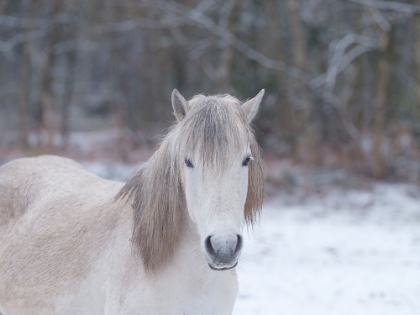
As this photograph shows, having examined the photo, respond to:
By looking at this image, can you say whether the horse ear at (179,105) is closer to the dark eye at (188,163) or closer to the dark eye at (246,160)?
the dark eye at (188,163)

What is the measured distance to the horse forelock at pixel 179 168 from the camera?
2.46 meters

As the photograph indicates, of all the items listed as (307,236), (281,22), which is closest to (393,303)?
(307,236)

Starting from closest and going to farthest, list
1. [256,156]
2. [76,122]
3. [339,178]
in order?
[256,156], [339,178], [76,122]

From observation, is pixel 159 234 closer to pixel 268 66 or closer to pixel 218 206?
pixel 218 206

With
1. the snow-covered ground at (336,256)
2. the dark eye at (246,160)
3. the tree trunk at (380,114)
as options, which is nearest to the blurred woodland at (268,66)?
the tree trunk at (380,114)

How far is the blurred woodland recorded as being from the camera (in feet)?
34.2

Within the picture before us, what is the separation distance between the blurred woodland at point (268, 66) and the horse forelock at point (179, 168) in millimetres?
7520

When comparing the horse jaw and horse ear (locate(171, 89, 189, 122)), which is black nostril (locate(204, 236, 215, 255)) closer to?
the horse jaw

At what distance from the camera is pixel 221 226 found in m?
2.21

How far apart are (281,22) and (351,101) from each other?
9.29ft

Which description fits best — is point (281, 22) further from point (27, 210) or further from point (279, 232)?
point (27, 210)

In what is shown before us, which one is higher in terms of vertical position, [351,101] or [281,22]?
[281,22]

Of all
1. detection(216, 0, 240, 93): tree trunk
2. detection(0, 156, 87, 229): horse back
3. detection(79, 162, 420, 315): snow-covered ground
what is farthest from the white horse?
detection(216, 0, 240, 93): tree trunk

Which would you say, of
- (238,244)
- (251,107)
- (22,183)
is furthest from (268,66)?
(238,244)
